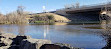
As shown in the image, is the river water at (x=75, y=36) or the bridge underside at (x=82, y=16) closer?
the river water at (x=75, y=36)

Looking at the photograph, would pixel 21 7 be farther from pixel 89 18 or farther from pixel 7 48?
pixel 7 48

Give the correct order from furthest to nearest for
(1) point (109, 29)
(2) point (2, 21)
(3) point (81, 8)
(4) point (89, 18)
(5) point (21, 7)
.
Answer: (4) point (89, 18), (5) point (21, 7), (3) point (81, 8), (2) point (2, 21), (1) point (109, 29)

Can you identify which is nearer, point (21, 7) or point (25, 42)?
point (25, 42)

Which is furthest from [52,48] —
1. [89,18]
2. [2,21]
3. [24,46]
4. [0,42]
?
[89,18]

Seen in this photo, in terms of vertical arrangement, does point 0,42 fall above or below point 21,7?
below

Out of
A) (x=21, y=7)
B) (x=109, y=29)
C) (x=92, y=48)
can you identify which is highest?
(x=21, y=7)

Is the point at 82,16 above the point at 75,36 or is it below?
above

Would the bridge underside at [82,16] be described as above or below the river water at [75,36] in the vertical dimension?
above

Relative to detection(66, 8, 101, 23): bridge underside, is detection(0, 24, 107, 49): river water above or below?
below

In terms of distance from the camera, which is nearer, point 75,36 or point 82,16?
point 75,36

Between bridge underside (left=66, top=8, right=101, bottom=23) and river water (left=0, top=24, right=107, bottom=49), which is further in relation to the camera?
bridge underside (left=66, top=8, right=101, bottom=23)

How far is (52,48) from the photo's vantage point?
791cm

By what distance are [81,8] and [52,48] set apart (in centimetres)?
6007

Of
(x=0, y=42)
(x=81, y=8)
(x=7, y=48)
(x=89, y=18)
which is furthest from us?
(x=89, y=18)
